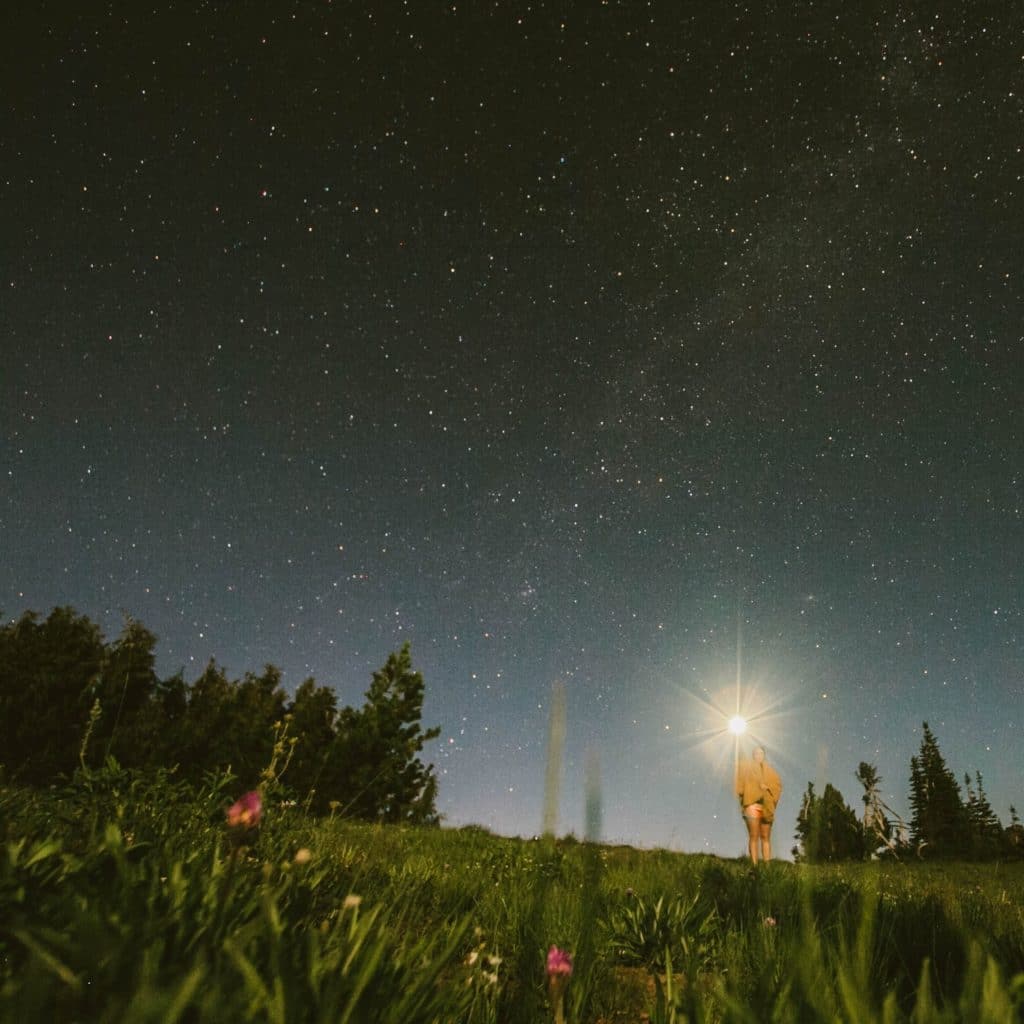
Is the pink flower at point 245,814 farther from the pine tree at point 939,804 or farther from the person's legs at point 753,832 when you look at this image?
the pine tree at point 939,804

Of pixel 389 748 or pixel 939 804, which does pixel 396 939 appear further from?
pixel 939 804

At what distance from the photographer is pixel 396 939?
89.3 inches

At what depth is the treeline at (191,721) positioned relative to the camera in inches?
824

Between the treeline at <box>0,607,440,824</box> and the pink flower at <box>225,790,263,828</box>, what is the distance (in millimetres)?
18372

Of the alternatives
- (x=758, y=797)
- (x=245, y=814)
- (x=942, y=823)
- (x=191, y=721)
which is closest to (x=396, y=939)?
(x=245, y=814)

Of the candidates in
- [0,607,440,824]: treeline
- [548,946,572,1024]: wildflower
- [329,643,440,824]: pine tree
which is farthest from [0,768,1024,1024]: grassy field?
[329,643,440,824]: pine tree

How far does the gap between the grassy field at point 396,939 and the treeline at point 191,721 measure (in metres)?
16.2

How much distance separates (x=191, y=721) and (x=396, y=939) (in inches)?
989

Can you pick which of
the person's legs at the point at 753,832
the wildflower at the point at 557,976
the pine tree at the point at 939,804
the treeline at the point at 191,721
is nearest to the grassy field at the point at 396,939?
the wildflower at the point at 557,976

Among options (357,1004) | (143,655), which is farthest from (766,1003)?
(143,655)

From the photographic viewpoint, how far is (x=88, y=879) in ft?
5.90

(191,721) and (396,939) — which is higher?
(191,721)

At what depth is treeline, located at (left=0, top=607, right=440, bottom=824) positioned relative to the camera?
2094cm

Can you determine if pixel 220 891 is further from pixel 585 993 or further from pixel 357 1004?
pixel 585 993
